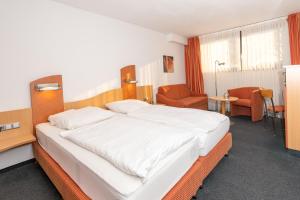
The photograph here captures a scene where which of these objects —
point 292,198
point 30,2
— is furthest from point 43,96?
point 292,198

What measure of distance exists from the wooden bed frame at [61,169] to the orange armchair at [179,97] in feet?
6.65

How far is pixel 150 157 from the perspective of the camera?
1266mm

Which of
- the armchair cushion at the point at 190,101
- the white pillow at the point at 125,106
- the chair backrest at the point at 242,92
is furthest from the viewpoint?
the chair backrest at the point at 242,92

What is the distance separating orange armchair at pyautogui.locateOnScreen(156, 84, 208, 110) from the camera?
439 centimetres

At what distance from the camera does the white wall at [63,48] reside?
7.45 ft

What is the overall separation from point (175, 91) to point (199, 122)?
2.92m

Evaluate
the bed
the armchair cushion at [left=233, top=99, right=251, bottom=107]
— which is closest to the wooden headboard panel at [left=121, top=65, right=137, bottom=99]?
the bed

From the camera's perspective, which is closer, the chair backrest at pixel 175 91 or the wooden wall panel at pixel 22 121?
the wooden wall panel at pixel 22 121

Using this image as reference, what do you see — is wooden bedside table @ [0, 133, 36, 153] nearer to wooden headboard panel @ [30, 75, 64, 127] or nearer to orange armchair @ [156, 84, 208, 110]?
wooden headboard panel @ [30, 75, 64, 127]

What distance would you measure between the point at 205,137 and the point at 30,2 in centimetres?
297

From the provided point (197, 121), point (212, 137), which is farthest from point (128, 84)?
point (212, 137)

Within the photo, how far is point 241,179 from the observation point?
76.8 inches

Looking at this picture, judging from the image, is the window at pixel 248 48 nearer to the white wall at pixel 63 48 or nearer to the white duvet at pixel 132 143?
the white wall at pixel 63 48


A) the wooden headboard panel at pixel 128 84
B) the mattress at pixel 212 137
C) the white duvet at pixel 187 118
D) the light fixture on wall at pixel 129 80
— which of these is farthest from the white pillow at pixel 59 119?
the mattress at pixel 212 137
